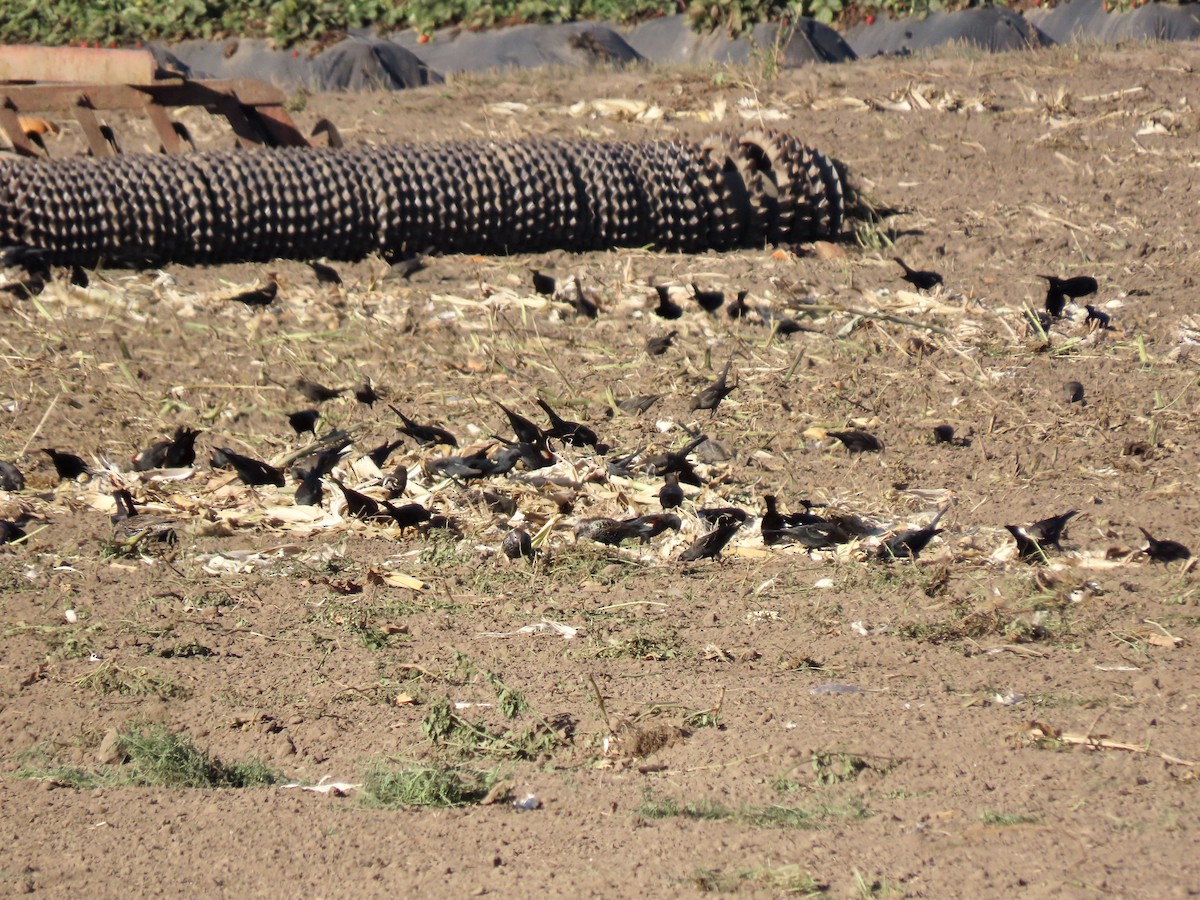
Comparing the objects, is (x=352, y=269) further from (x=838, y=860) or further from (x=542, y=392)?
(x=838, y=860)

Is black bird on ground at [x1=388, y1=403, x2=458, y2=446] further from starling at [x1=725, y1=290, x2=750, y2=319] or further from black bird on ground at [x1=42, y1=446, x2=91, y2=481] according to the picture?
starling at [x1=725, y1=290, x2=750, y2=319]

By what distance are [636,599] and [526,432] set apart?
85cm

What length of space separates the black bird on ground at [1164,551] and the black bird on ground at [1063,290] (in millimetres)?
1759

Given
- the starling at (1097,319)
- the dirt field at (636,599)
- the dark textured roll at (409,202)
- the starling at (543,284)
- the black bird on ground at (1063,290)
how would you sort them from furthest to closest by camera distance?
the dark textured roll at (409,202) < the starling at (543,284) < the black bird on ground at (1063,290) < the starling at (1097,319) < the dirt field at (636,599)

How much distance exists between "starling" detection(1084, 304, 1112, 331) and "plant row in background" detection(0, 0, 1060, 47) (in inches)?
247

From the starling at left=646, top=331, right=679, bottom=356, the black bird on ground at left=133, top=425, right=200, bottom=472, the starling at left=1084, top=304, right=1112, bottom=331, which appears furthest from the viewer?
the starling at left=1084, top=304, right=1112, bottom=331

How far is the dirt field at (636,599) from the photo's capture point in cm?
188

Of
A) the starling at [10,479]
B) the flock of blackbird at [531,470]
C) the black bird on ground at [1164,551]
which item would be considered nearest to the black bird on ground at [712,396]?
the flock of blackbird at [531,470]

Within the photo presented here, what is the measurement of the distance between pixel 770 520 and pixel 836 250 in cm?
247

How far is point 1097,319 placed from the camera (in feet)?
14.8

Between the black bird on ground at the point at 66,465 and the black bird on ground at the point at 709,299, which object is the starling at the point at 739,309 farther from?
the black bird on ground at the point at 66,465

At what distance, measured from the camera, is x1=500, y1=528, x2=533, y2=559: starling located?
122 inches

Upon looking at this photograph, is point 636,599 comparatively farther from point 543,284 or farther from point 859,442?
point 543,284

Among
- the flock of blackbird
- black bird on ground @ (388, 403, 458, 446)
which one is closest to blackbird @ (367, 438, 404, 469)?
the flock of blackbird
